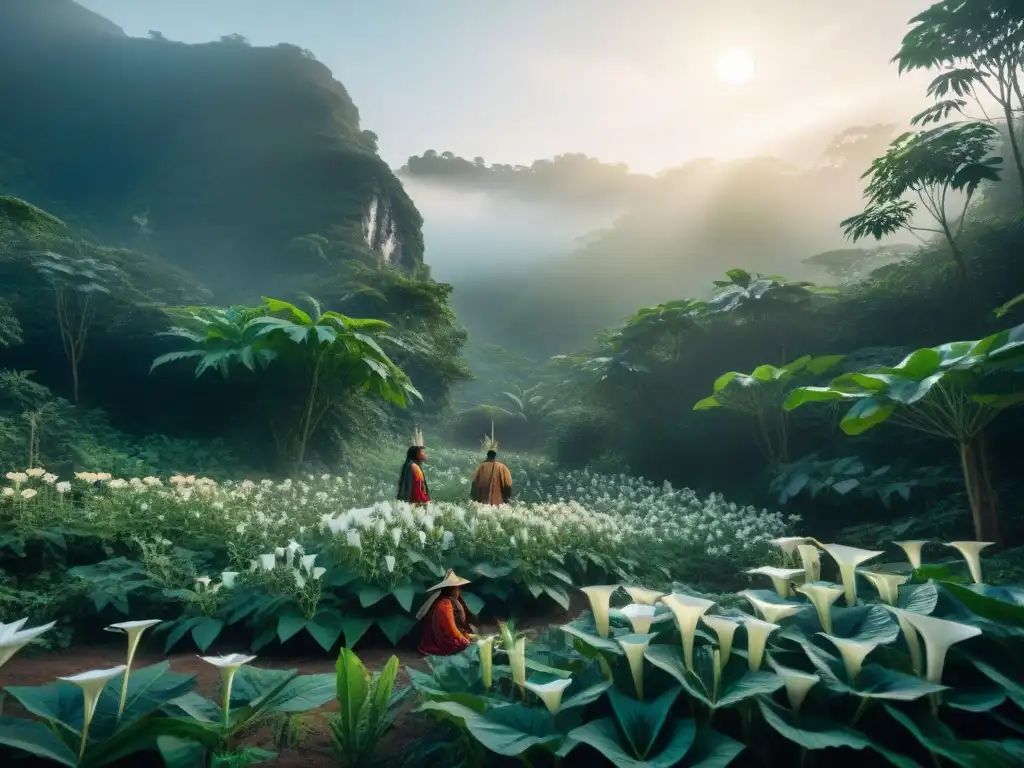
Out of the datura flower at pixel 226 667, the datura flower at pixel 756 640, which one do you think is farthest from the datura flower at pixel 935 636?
the datura flower at pixel 226 667

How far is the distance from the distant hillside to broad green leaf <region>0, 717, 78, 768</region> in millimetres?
18556

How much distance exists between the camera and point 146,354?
33.8ft

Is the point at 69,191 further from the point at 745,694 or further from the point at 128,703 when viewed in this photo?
the point at 745,694

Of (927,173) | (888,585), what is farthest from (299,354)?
(927,173)

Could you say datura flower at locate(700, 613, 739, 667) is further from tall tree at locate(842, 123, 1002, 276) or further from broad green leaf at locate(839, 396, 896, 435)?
tall tree at locate(842, 123, 1002, 276)

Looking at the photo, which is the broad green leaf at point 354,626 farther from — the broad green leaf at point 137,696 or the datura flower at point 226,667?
the datura flower at point 226,667

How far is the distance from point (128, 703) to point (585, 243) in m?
45.8

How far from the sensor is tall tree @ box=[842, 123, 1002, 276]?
284 inches

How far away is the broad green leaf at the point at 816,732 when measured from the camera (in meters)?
1.52

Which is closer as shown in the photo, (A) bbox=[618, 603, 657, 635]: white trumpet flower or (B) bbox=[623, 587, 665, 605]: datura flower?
(A) bbox=[618, 603, 657, 635]: white trumpet flower

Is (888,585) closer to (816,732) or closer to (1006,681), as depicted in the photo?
(1006,681)

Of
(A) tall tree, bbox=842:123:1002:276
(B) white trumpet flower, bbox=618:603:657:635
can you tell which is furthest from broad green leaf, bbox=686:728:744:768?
(A) tall tree, bbox=842:123:1002:276

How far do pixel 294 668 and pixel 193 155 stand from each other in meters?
25.2

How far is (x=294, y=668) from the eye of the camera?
344 centimetres
